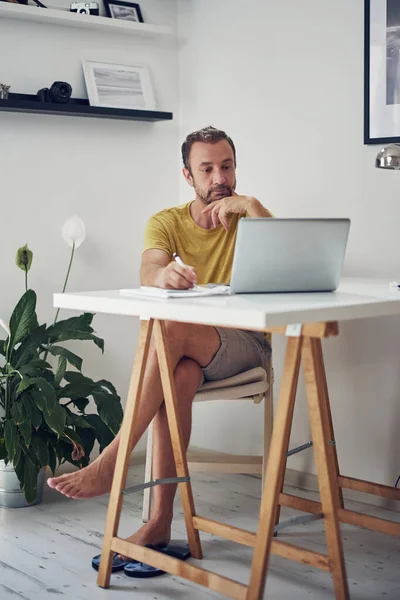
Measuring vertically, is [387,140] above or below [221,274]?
above

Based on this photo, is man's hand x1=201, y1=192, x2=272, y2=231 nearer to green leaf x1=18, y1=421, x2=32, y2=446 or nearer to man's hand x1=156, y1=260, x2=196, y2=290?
man's hand x1=156, y1=260, x2=196, y2=290

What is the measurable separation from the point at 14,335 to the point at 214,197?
0.79 metres

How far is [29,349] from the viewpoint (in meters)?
2.91

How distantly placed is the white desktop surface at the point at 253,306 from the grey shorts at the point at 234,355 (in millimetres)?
472

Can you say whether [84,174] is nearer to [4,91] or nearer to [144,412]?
[4,91]

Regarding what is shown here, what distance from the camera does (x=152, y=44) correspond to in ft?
11.7

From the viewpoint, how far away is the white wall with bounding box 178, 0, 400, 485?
2.95 metres

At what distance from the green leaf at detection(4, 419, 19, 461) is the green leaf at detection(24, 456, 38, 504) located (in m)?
Result: 0.08

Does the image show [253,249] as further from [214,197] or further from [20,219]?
[20,219]

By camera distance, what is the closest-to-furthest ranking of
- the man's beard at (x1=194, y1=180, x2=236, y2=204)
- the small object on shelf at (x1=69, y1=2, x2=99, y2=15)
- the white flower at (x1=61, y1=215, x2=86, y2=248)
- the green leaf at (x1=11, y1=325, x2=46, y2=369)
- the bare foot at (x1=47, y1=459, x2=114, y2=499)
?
the bare foot at (x1=47, y1=459, x2=114, y2=499)
the man's beard at (x1=194, y1=180, x2=236, y2=204)
the green leaf at (x1=11, y1=325, x2=46, y2=369)
the white flower at (x1=61, y1=215, x2=86, y2=248)
the small object on shelf at (x1=69, y1=2, x2=99, y2=15)

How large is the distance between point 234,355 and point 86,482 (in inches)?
22.6

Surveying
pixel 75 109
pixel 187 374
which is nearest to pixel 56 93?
pixel 75 109

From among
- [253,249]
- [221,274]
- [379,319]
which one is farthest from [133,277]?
[253,249]

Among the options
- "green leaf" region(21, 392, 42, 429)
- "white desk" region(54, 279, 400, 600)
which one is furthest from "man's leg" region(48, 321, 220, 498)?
"green leaf" region(21, 392, 42, 429)
